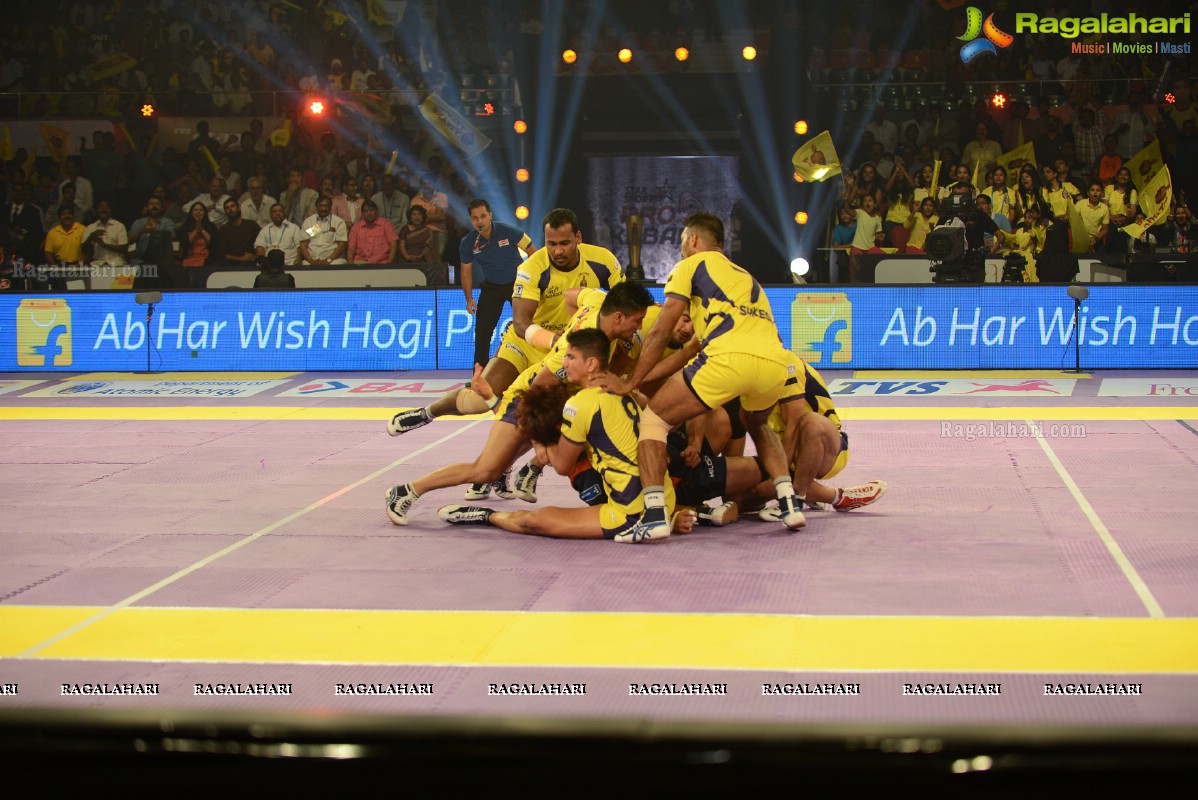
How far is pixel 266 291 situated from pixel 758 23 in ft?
30.6

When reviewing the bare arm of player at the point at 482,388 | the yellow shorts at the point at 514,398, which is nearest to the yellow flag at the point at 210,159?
the bare arm of player at the point at 482,388

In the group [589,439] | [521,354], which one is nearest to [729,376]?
[589,439]

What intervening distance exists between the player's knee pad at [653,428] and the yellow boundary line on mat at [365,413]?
5.40 metres

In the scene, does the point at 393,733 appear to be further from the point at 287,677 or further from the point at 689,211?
the point at 689,211

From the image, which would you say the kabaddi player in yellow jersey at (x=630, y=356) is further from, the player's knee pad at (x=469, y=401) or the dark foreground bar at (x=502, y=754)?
the dark foreground bar at (x=502, y=754)

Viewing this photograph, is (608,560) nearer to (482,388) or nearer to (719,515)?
(719,515)

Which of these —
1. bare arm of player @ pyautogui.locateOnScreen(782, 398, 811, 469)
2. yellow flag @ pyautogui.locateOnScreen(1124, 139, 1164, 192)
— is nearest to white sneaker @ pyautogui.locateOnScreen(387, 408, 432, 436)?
bare arm of player @ pyautogui.locateOnScreen(782, 398, 811, 469)

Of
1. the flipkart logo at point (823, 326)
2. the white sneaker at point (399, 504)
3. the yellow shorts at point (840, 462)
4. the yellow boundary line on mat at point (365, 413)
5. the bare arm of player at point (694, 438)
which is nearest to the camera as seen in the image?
the bare arm of player at point (694, 438)

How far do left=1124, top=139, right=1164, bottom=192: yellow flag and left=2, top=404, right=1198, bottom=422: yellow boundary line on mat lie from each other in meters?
7.96

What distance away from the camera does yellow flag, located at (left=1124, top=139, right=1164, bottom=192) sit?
19562 mm

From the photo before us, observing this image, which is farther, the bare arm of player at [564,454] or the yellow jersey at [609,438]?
the bare arm of player at [564,454]

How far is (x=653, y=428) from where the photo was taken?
7.48 m

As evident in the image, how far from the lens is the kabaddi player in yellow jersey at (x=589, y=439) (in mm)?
7391

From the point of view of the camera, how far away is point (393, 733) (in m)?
1.20
